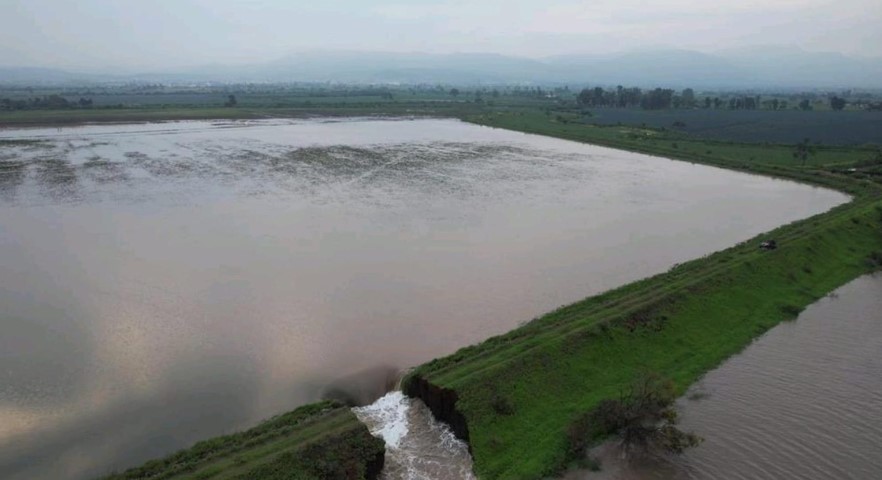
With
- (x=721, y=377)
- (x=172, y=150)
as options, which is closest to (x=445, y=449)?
(x=721, y=377)

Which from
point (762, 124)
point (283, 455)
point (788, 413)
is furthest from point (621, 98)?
point (283, 455)

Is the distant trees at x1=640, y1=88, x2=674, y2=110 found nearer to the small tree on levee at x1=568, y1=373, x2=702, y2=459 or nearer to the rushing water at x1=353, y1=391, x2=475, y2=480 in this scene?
the small tree on levee at x1=568, y1=373, x2=702, y2=459

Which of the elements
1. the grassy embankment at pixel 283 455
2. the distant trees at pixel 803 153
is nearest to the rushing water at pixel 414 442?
the grassy embankment at pixel 283 455

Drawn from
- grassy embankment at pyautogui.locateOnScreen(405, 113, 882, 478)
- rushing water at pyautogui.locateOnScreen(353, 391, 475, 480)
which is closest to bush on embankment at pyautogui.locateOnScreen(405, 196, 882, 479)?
→ grassy embankment at pyautogui.locateOnScreen(405, 113, 882, 478)

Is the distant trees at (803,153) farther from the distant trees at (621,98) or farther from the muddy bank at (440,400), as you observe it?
the distant trees at (621,98)

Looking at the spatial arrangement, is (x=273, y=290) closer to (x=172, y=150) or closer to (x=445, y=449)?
(x=445, y=449)

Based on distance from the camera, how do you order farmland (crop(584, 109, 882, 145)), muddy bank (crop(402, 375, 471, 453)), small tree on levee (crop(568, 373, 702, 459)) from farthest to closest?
farmland (crop(584, 109, 882, 145)) < muddy bank (crop(402, 375, 471, 453)) < small tree on levee (crop(568, 373, 702, 459))
